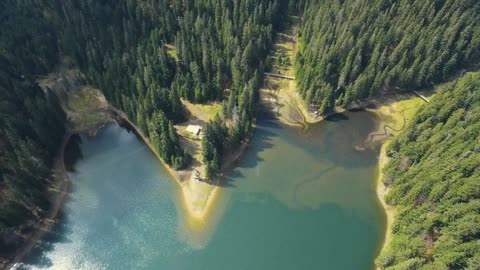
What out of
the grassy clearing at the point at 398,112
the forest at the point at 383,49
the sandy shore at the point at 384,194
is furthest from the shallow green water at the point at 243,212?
the forest at the point at 383,49

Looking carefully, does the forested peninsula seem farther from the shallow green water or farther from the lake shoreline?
the shallow green water

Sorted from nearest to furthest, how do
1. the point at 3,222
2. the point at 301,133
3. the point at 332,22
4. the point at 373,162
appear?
1. the point at 3,222
2. the point at 373,162
3. the point at 301,133
4. the point at 332,22

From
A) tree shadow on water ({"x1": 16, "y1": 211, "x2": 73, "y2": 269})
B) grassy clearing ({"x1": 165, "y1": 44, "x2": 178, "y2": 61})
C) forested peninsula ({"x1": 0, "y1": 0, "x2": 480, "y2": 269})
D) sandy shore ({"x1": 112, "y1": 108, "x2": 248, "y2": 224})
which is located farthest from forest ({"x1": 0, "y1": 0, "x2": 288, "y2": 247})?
tree shadow on water ({"x1": 16, "y1": 211, "x2": 73, "y2": 269})

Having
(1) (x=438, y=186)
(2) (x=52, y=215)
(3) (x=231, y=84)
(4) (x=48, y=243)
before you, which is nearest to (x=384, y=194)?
(1) (x=438, y=186)

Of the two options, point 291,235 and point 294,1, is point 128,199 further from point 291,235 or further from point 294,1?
point 294,1

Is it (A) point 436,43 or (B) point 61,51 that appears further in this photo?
(B) point 61,51

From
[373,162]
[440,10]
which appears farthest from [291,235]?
[440,10]
